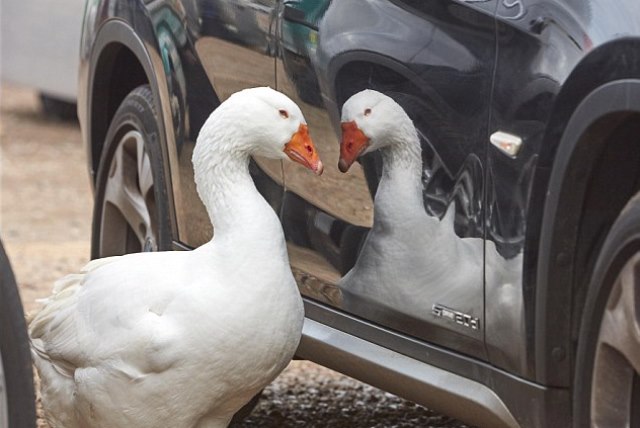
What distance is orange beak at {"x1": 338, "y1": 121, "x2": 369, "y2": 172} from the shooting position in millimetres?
3805

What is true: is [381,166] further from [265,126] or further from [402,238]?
[265,126]

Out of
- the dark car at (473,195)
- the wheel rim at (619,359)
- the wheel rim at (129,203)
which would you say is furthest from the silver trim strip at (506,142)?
the wheel rim at (129,203)

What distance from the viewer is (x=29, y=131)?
13969mm

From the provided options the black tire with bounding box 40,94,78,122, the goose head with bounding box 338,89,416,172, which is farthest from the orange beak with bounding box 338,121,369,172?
the black tire with bounding box 40,94,78,122

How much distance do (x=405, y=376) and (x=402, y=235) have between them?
13.5 inches

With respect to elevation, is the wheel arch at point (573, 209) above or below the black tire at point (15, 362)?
above

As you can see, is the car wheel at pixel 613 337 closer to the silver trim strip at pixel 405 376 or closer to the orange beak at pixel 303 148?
the silver trim strip at pixel 405 376

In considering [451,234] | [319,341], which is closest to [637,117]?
[451,234]

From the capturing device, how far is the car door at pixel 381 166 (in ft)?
11.2

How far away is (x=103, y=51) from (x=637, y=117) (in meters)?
2.69

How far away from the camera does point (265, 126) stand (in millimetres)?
3848

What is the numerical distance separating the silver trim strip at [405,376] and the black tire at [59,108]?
10.3m

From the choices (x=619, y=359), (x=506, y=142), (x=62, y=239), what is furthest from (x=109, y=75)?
(x=62, y=239)

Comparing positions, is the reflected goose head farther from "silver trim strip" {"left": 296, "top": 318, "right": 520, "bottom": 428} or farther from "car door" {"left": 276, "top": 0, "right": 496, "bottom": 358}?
"silver trim strip" {"left": 296, "top": 318, "right": 520, "bottom": 428}
